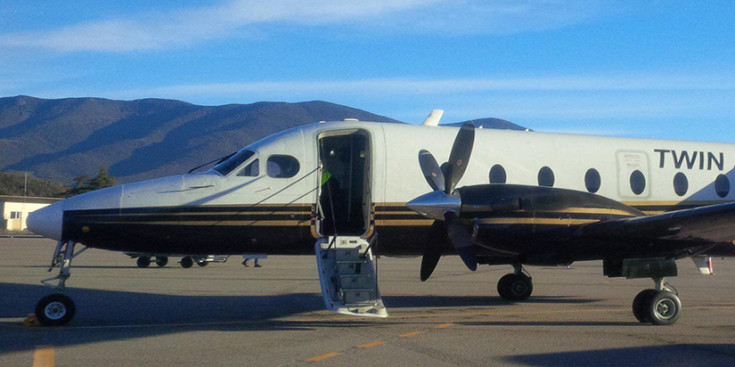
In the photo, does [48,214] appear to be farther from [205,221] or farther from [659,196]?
[659,196]

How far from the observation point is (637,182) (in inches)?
585

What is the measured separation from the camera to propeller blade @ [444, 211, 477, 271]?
11.9 m

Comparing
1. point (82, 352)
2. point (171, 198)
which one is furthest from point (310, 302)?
point (82, 352)

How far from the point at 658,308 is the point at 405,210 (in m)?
4.54

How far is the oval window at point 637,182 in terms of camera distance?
14805mm

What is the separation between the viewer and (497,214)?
11.9 metres

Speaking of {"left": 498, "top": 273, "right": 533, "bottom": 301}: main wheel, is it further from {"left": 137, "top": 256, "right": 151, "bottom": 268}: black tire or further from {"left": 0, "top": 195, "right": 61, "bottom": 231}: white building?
{"left": 0, "top": 195, "right": 61, "bottom": 231}: white building

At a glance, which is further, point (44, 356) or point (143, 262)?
point (143, 262)

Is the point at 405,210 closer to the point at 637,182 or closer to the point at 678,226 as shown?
the point at 678,226

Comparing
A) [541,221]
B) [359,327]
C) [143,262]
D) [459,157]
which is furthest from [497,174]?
[143,262]

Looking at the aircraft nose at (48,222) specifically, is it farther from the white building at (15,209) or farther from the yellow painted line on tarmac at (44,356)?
the white building at (15,209)

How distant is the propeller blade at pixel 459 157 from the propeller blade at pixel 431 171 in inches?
20.3

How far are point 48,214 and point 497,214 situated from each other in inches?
284

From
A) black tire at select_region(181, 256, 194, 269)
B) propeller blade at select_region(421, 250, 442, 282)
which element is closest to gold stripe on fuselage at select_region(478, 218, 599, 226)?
propeller blade at select_region(421, 250, 442, 282)
